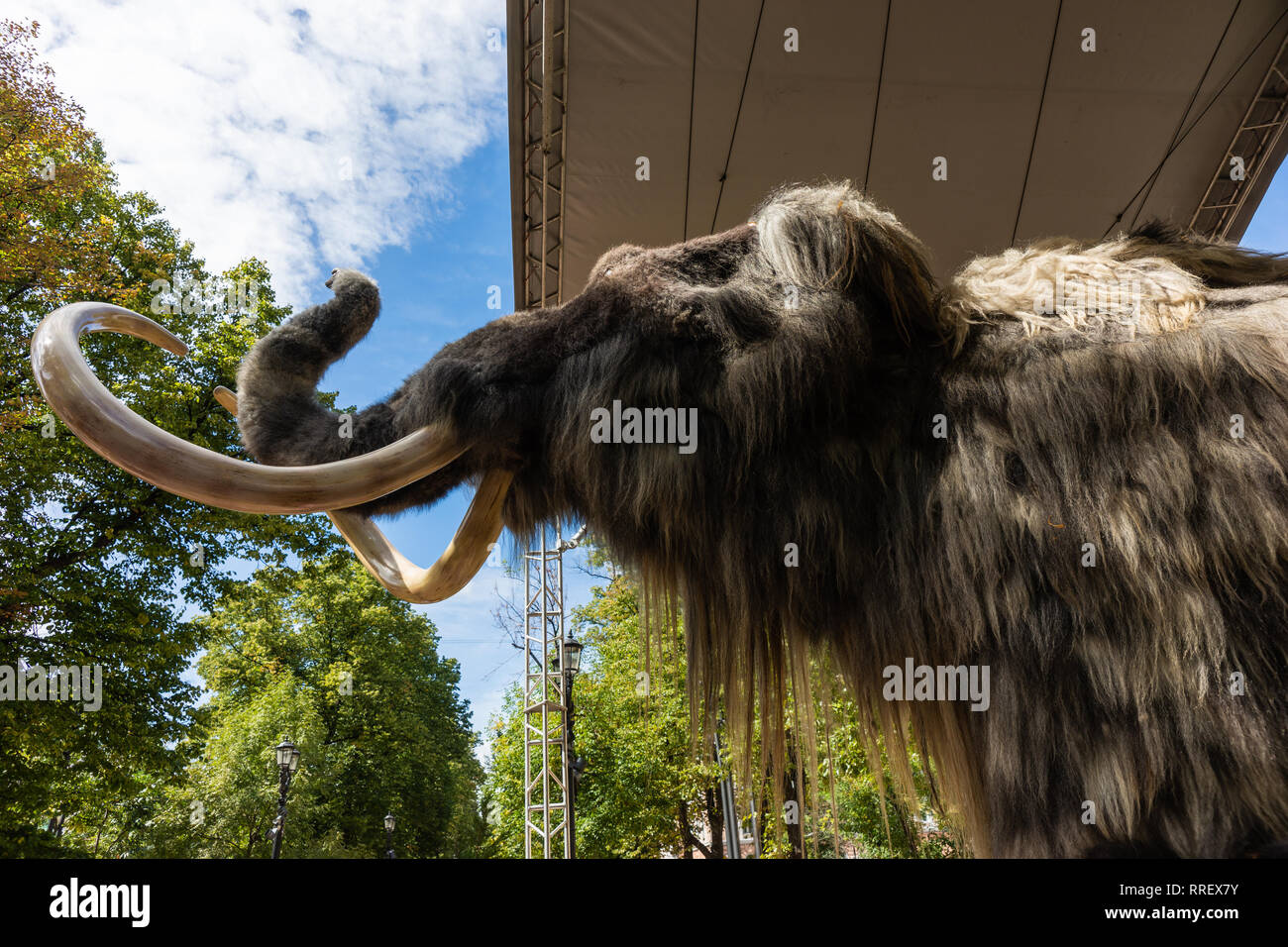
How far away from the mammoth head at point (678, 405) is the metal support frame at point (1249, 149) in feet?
28.7

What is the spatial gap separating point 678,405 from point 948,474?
659 millimetres

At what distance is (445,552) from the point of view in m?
2.31

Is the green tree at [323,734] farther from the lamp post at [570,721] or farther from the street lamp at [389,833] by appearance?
the lamp post at [570,721]

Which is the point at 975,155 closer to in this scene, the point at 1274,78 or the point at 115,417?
the point at 1274,78

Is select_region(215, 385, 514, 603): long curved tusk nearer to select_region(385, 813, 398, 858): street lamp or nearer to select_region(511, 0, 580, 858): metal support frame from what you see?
select_region(511, 0, 580, 858): metal support frame

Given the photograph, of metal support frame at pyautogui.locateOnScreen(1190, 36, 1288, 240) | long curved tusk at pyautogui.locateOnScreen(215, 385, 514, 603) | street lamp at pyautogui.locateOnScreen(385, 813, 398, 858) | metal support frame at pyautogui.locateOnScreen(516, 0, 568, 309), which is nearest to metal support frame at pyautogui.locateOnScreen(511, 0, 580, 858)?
metal support frame at pyautogui.locateOnScreen(516, 0, 568, 309)

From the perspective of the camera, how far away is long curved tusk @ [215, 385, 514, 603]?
2217mm

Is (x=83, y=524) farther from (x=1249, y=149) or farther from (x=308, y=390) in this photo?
(x=1249, y=149)

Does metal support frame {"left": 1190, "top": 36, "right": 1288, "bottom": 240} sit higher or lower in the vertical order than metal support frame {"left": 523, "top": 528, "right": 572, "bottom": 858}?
higher

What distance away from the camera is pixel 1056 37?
8.63 metres

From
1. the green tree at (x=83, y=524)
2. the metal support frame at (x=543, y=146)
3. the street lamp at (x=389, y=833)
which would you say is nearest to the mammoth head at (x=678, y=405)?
the metal support frame at (x=543, y=146)

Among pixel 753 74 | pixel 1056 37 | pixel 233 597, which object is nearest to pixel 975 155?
pixel 1056 37

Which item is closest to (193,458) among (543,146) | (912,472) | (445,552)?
(445,552)
